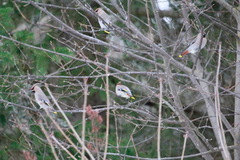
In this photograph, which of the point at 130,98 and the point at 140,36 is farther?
the point at 130,98

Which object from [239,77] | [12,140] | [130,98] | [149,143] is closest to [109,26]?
[239,77]

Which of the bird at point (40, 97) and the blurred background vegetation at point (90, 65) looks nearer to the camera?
the bird at point (40, 97)

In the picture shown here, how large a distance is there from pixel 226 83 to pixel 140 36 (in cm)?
370

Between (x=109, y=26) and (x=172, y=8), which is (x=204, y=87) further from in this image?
(x=172, y=8)

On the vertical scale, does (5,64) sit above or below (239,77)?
above

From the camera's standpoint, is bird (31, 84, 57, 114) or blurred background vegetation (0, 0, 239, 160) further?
blurred background vegetation (0, 0, 239, 160)

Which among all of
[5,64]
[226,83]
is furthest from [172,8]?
[5,64]

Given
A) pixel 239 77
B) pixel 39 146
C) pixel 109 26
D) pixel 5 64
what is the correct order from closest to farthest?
pixel 109 26 → pixel 239 77 → pixel 5 64 → pixel 39 146

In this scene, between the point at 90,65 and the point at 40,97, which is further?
the point at 90,65

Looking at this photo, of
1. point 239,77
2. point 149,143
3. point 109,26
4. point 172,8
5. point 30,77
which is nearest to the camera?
point 109,26

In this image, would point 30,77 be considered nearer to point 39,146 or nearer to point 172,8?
point 39,146

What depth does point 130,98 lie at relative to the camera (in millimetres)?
9047

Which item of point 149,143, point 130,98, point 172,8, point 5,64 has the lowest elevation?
point 149,143

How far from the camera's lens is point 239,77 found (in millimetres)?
7566
